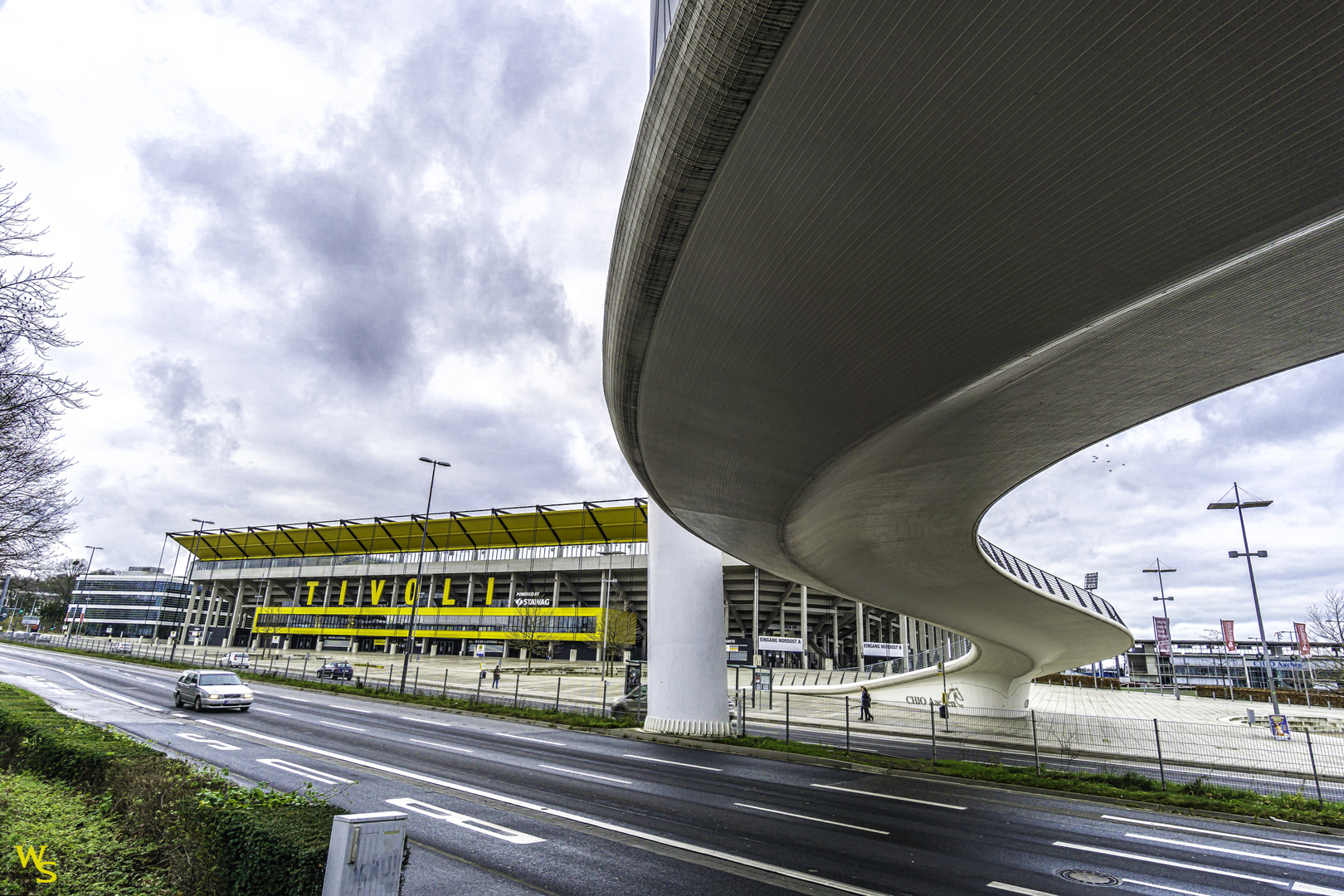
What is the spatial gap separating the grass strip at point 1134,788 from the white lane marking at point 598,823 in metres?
10.1

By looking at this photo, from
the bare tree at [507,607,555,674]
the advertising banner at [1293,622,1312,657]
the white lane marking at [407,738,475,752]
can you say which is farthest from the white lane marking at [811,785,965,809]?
the bare tree at [507,607,555,674]

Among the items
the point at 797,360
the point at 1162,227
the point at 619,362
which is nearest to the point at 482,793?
the point at 619,362

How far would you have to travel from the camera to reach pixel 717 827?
10.7 meters

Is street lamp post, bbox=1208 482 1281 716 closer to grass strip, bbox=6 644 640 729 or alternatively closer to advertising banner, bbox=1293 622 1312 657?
advertising banner, bbox=1293 622 1312 657

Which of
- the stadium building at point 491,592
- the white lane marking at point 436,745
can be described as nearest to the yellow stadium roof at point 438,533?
the stadium building at point 491,592

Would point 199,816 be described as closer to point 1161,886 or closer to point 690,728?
point 1161,886

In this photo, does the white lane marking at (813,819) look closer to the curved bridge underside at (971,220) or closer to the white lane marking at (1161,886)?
the white lane marking at (1161,886)

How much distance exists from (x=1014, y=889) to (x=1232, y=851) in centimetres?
554

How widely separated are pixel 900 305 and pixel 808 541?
1383cm

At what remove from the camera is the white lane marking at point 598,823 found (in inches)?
326

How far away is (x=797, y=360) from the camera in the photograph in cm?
949

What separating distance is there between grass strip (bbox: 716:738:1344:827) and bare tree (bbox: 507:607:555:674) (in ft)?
191

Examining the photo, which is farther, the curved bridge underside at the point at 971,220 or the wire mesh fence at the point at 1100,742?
the wire mesh fence at the point at 1100,742

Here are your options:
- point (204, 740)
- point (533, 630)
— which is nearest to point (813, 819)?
point (204, 740)
